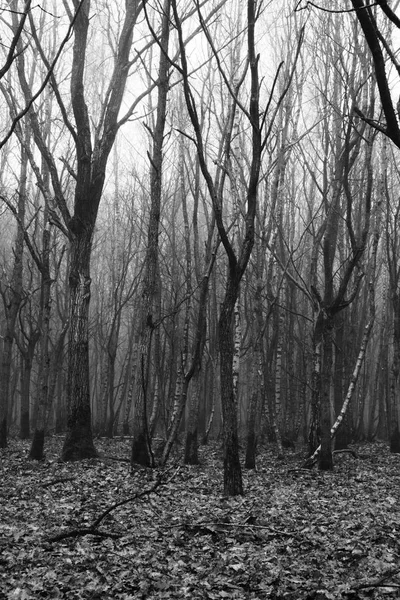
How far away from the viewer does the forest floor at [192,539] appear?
3723mm

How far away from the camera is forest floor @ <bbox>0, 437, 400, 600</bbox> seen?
147 inches

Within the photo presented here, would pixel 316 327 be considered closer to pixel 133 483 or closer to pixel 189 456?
pixel 189 456

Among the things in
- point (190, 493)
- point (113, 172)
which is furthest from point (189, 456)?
point (113, 172)

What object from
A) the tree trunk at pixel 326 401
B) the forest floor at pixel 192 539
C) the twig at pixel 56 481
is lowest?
the forest floor at pixel 192 539

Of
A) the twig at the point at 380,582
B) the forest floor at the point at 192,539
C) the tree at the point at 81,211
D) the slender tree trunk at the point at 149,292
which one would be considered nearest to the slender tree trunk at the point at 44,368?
the tree at the point at 81,211

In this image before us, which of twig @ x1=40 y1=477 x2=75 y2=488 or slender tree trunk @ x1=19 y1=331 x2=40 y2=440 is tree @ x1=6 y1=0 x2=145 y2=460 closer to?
twig @ x1=40 y1=477 x2=75 y2=488

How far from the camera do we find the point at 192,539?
15.9 feet

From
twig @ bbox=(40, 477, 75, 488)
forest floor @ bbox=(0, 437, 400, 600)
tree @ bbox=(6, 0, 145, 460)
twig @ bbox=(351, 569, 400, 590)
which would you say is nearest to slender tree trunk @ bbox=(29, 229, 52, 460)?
tree @ bbox=(6, 0, 145, 460)

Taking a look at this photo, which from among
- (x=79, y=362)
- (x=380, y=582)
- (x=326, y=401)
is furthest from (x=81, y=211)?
(x=380, y=582)

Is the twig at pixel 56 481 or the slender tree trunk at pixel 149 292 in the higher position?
the slender tree trunk at pixel 149 292

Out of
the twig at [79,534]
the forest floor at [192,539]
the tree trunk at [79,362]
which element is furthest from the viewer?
the tree trunk at [79,362]

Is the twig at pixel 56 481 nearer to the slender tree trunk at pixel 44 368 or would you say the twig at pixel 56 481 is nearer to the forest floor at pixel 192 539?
the forest floor at pixel 192 539

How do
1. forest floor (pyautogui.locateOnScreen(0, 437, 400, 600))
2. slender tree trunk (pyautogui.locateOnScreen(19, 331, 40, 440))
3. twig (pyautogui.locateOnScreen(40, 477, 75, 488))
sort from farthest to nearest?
slender tree trunk (pyautogui.locateOnScreen(19, 331, 40, 440)), twig (pyautogui.locateOnScreen(40, 477, 75, 488)), forest floor (pyautogui.locateOnScreen(0, 437, 400, 600))

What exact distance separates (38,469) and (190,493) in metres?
2.71
